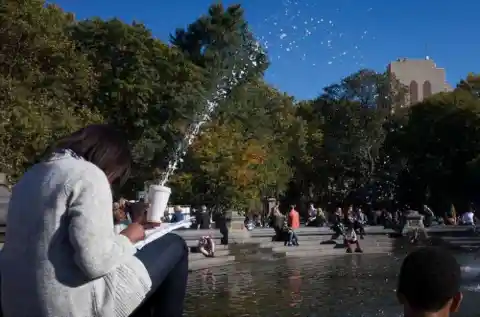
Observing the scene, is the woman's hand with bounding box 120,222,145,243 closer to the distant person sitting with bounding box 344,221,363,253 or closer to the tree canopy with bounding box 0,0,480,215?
the distant person sitting with bounding box 344,221,363,253

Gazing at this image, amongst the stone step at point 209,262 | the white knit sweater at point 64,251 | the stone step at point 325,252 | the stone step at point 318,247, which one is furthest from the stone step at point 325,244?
the white knit sweater at point 64,251

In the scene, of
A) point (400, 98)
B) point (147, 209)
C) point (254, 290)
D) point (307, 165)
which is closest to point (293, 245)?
point (254, 290)

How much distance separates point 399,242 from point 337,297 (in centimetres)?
1741

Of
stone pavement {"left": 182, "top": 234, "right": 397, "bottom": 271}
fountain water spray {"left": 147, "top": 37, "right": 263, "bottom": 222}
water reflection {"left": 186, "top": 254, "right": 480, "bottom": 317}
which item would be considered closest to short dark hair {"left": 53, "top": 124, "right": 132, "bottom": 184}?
water reflection {"left": 186, "top": 254, "right": 480, "bottom": 317}

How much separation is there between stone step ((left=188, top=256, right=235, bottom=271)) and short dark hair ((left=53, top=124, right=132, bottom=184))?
13253 millimetres

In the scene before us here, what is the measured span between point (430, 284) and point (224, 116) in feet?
142

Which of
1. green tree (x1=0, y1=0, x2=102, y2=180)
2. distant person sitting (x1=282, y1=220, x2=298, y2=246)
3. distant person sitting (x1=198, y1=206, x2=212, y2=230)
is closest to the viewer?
distant person sitting (x1=282, y1=220, x2=298, y2=246)

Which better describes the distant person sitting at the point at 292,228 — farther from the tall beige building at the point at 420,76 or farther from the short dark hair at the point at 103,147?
the tall beige building at the point at 420,76

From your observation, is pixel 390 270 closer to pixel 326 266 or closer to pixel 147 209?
pixel 326 266

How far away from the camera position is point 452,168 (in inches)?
2088

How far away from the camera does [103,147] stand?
3.41 m

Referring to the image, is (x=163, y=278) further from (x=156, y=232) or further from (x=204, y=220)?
(x=204, y=220)

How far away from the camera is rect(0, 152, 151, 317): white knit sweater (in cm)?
304

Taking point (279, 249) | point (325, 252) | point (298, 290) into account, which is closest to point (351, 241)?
point (325, 252)
